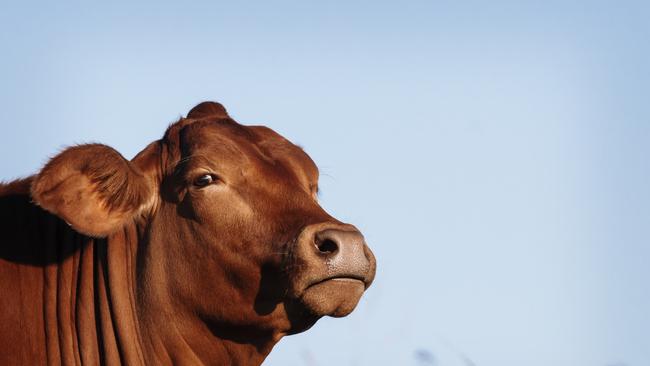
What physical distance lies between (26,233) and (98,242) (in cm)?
55

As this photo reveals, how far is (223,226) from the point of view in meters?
8.12

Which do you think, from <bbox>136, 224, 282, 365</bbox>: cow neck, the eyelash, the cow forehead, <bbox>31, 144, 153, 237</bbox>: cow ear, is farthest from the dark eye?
<bbox>136, 224, 282, 365</bbox>: cow neck

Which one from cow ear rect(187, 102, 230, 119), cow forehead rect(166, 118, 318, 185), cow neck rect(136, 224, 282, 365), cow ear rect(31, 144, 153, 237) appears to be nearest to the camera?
cow ear rect(31, 144, 153, 237)

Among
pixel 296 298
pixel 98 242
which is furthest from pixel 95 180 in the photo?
pixel 296 298

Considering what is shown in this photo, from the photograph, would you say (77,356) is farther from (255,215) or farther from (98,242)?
(255,215)

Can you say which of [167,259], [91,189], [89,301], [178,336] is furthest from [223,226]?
[89,301]

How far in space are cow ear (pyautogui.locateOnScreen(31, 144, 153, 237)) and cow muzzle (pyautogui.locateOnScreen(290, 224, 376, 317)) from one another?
4.58 ft

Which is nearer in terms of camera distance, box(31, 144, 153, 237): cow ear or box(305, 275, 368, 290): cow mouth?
box(305, 275, 368, 290): cow mouth

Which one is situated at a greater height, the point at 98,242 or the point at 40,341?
the point at 98,242

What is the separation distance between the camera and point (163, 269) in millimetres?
8250

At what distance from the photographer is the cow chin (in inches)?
300

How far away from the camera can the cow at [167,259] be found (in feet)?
25.6

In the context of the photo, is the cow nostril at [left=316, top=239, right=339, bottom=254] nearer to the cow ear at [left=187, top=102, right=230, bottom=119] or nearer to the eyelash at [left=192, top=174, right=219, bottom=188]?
→ the eyelash at [left=192, top=174, right=219, bottom=188]

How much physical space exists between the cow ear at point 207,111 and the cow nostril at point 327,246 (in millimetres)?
1932
